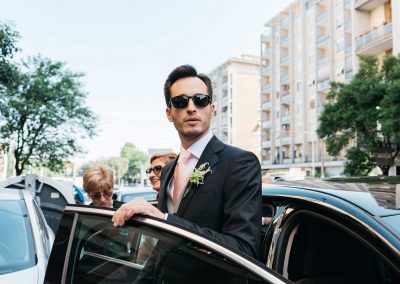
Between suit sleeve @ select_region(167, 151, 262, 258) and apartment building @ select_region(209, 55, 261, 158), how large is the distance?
206 ft

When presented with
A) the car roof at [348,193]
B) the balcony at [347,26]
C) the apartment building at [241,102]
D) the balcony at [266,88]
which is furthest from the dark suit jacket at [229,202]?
the apartment building at [241,102]

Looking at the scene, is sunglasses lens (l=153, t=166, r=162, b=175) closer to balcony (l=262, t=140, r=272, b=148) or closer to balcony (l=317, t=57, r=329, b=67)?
balcony (l=317, t=57, r=329, b=67)

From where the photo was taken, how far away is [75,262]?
1896 mm

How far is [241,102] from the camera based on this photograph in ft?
217

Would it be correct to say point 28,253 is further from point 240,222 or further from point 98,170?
point 240,222

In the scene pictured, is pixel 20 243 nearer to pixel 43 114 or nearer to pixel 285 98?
pixel 43 114

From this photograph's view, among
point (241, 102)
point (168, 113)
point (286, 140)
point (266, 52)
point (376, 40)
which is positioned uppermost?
point (266, 52)

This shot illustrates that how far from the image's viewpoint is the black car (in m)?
1.44

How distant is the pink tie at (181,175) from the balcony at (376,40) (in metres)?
25.8

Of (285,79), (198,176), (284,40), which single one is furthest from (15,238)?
(284,40)

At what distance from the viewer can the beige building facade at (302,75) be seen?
3934 cm

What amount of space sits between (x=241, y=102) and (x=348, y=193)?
Result: 212 feet

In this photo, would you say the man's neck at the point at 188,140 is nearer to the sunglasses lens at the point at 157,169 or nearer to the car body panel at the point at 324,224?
the car body panel at the point at 324,224

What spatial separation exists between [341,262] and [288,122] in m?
46.8
